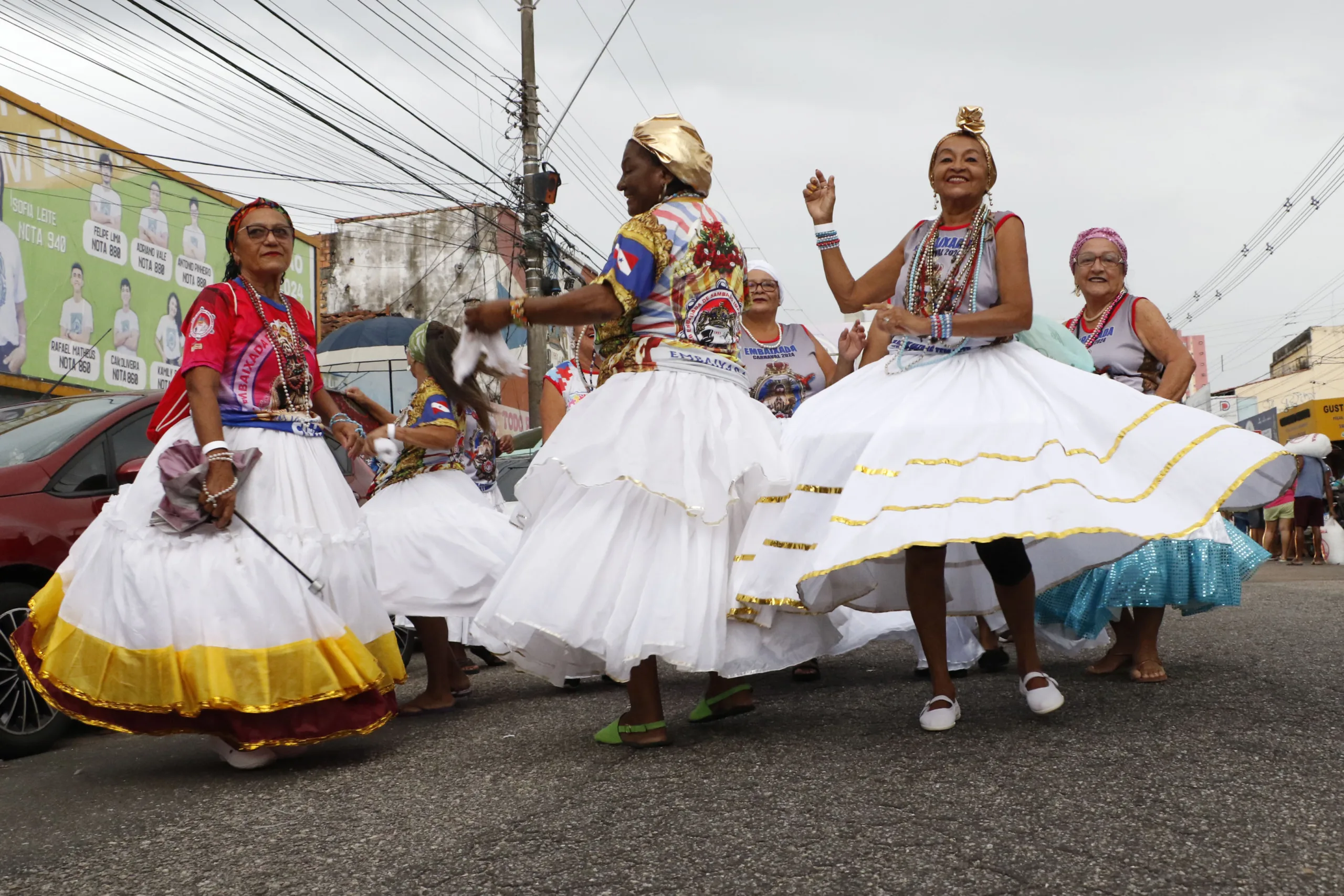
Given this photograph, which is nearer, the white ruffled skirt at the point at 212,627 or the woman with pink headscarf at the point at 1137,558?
the white ruffled skirt at the point at 212,627

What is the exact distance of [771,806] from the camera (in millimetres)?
3055

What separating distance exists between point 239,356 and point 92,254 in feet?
54.9

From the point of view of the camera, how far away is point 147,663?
3920 millimetres

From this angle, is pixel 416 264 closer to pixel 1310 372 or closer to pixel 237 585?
pixel 237 585

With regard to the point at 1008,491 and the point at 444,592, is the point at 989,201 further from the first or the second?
the point at 444,592

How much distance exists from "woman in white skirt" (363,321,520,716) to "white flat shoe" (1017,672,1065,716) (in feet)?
8.40

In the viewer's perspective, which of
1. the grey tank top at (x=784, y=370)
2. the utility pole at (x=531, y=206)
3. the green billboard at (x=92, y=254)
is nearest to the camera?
the grey tank top at (x=784, y=370)

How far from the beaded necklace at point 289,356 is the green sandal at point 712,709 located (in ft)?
6.15

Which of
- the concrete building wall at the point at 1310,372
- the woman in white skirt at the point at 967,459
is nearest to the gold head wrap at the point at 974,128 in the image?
the woman in white skirt at the point at 967,459

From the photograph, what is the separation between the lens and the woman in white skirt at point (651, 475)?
3842mm

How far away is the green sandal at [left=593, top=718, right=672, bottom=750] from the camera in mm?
4008

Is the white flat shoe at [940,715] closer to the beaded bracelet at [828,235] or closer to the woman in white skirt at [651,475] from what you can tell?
the woman in white skirt at [651,475]

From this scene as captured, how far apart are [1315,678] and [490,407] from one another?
12.8 ft

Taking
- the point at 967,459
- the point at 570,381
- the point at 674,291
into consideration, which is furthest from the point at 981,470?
the point at 570,381
